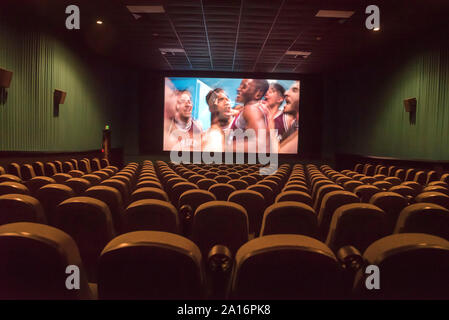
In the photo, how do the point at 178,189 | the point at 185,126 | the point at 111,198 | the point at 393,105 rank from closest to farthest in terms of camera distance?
the point at 111,198 → the point at 178,189 → the point at 393,105 → the point at 185,126

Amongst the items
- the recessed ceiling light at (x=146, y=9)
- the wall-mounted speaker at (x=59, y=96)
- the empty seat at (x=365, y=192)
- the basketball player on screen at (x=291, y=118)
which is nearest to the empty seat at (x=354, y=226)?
the empty seat at (x=365, y=192)

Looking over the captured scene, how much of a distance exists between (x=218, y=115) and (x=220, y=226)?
15.8 meters

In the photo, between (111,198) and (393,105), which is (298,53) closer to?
(393,105)

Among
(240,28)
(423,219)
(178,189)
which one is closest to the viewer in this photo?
(423,219)

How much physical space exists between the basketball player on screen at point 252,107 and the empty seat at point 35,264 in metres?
17.0

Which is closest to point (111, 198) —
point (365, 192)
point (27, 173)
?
point (365, 192)

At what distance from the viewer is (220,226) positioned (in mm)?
2482

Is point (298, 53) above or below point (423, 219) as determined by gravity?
above

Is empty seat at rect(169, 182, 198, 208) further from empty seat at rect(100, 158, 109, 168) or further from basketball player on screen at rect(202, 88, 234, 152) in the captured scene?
basketball player on screen at rect(202, 88, 234, 152)

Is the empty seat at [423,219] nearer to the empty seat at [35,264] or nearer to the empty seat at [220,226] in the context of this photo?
the empty seat at [220,226]

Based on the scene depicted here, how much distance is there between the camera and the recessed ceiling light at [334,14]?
9.98 m

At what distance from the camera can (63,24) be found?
1170 centimetres

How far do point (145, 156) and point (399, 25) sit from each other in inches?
495
